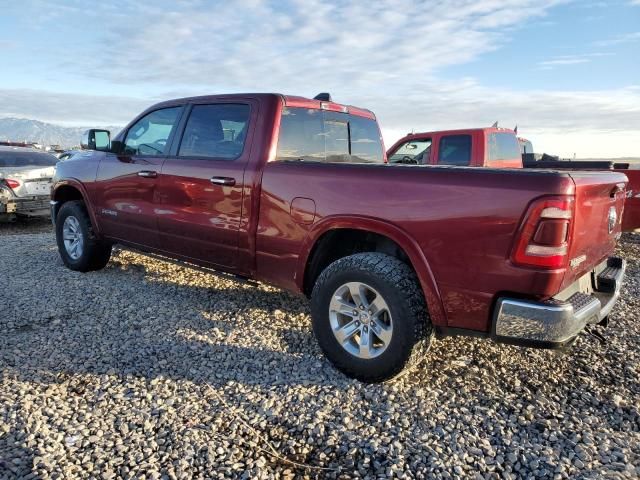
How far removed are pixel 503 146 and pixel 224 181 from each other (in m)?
6.14

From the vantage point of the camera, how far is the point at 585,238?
2758mm

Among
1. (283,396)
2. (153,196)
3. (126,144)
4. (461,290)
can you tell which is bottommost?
(283,396)

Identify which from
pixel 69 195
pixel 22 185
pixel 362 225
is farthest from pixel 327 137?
pixel 22 185

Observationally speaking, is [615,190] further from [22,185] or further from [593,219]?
[22,185]

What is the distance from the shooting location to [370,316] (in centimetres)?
310

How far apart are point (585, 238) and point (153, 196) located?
3513mm

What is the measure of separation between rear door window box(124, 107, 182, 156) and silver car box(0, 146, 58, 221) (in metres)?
5.13

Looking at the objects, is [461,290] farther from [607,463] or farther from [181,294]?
[181,294]

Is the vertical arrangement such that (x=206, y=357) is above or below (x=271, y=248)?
below

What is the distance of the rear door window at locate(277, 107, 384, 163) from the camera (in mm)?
3896

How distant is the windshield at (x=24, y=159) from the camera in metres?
9.20

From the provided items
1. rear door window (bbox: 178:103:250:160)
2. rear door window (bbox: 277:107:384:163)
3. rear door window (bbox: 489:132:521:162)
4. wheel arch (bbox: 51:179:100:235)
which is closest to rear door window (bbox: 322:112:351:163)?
rear door window (bbox: 277:107:384:163)

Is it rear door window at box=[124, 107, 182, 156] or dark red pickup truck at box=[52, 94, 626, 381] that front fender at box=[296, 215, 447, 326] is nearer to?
dark red pickup truck at box=[52, 94, 626, 381]

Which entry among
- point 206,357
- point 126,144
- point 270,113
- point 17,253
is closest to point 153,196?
point 126,144
